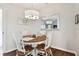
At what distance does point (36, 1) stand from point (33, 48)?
687 millimetres

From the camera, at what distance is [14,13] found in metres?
1.68

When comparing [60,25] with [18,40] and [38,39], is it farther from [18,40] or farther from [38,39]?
[18,40]

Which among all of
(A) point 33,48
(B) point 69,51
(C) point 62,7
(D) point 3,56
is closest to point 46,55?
(A) point 33,48

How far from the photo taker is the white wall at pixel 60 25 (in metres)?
1.67

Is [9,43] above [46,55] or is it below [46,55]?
above

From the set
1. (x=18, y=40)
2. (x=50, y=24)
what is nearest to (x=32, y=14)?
(x=50, y=24)

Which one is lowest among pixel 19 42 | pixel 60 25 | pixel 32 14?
pixel 19 42

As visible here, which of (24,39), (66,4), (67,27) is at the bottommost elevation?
(24,39)

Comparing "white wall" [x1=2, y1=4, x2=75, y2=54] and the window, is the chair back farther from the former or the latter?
the window

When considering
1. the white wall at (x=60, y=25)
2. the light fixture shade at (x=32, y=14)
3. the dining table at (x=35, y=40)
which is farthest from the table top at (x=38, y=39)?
the light fixture shade at (x=32, y=14)

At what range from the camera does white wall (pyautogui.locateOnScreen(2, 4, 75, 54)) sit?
5.47 ft

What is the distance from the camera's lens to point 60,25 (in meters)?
1.71

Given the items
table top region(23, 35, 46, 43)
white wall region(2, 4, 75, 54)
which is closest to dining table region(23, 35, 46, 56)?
table top region(23, 35, 46, 43)

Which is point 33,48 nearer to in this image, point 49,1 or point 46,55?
point 46,55
